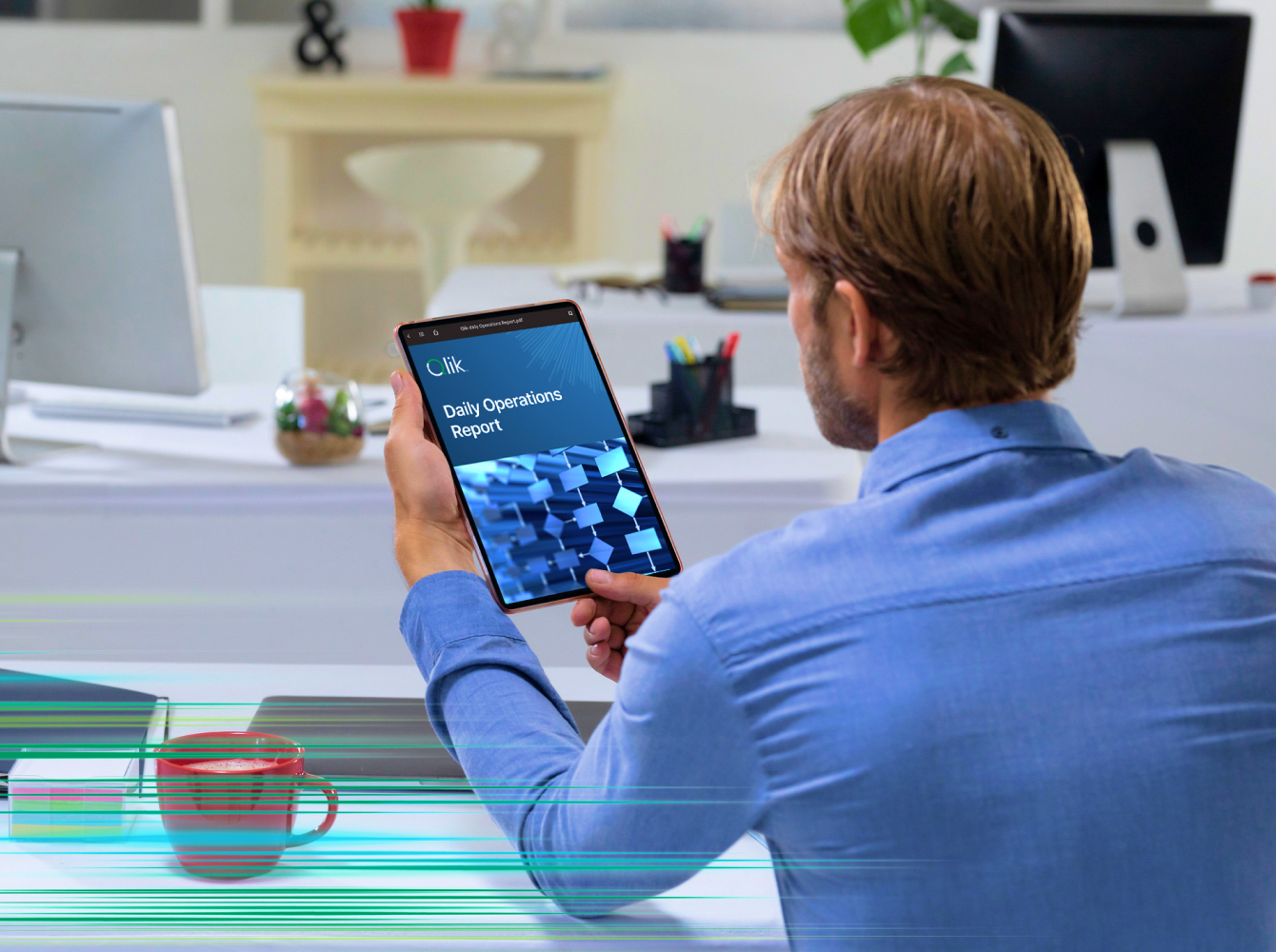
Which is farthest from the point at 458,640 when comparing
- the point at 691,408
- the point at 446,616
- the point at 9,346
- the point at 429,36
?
the point at 429,36

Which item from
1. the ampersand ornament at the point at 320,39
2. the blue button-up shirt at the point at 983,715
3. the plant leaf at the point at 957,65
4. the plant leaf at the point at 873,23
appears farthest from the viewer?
the ampersand ornament at the point at 320,39

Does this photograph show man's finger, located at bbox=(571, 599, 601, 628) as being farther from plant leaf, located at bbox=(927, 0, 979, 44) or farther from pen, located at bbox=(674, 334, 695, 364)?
plant leaf, located at bbox=(927, 0, 979, 44)

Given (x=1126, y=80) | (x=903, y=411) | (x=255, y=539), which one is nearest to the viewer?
(x=903, y=411)

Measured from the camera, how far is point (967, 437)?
65 cm

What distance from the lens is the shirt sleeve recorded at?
60 centimetres

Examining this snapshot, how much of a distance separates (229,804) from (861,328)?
0.42 metres

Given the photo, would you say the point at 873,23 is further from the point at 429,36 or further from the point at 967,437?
the point at 967,437

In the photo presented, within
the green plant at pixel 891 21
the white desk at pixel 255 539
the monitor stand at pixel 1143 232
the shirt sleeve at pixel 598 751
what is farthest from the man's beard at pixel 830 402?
the green plant at pixel 891 21

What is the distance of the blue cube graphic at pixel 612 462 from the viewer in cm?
96

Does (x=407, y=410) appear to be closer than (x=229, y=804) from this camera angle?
No

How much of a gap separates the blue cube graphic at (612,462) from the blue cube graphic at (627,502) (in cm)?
2

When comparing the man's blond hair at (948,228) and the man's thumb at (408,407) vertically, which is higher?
the man's blond hair at (948,228)

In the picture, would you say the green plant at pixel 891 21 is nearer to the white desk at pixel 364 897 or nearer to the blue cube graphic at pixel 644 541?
the blue cube graphic at pixel 644 541

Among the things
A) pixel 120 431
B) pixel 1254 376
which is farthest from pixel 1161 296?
pixel 120 431
